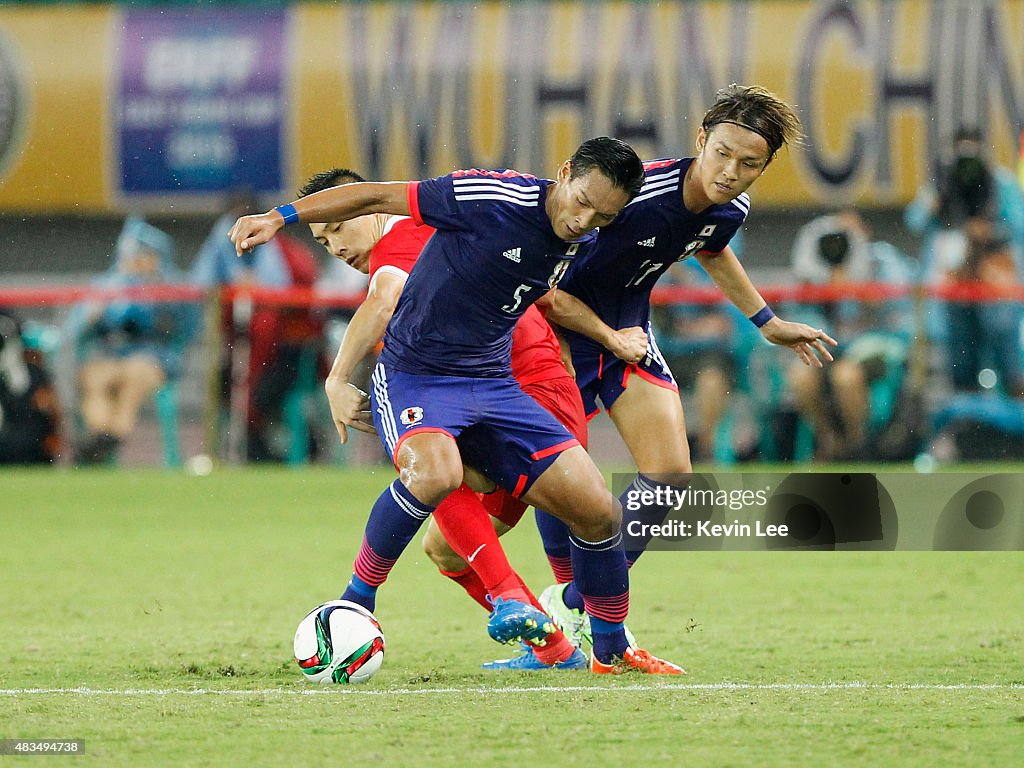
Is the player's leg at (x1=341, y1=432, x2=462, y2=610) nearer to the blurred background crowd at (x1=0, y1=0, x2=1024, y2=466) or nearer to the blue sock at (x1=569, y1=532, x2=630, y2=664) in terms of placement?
the blue sock at (x1=569, y1=532, x2=630, y2=664)

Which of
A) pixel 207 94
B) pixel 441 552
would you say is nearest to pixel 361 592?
pixel 441 552

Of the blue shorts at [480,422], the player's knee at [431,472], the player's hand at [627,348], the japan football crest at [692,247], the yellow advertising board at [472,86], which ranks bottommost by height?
the player's knee at [431,472]

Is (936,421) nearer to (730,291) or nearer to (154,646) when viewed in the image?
(730,291)

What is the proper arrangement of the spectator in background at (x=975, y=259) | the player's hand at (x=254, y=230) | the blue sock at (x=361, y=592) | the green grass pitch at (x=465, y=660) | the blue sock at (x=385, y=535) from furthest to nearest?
1. the spectator in background at (x=975, y=259)
2. the blue sock at (x=361, y=592)
3. the blue sock at (x=385, y=535)
4. the player's hand at (x=254, y=230)
5. the green grass pitch at (x=465, y=660)

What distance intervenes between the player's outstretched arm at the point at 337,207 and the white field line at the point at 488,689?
56.9 inches

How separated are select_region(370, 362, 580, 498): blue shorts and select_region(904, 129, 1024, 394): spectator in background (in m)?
8.72

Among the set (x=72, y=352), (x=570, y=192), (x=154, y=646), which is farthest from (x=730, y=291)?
(x=72, y=352)

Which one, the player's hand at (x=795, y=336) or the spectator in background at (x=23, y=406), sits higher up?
the player's hand at (x=795, y=336)

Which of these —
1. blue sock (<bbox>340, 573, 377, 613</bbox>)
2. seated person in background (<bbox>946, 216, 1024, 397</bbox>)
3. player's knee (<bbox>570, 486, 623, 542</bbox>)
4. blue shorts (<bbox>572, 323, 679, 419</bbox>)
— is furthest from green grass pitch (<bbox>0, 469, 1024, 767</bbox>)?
seated person in background (<bbox>946, 216, 1024, 397</bbox>)

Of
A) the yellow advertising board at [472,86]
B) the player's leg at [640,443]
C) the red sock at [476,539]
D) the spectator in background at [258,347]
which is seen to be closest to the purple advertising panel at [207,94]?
the yellow advertising board at [472,86]

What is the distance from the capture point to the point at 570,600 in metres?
6.80

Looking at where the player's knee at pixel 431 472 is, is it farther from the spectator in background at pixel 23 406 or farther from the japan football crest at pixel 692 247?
the spectator in background at pixel 23 406

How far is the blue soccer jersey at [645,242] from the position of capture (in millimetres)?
6395

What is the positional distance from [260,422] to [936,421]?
5491 mm
